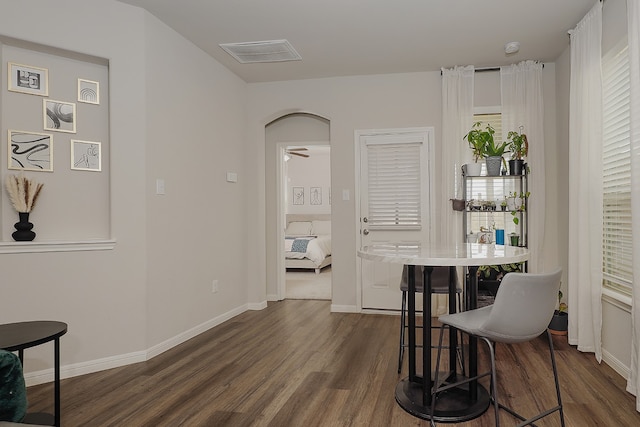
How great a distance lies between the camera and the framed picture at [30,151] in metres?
2.90

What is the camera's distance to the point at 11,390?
1.41 meters

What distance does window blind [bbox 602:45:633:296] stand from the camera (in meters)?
3.02

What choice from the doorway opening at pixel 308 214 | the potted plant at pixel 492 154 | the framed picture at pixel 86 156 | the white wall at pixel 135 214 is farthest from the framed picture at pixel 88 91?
the doorway opening at pixel 308 214

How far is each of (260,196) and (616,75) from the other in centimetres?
364

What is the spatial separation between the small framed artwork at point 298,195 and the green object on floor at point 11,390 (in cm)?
882

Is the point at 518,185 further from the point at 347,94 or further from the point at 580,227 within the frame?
the point at 347,94

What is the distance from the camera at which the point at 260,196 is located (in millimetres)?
5289

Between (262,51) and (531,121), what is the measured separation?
279 cm

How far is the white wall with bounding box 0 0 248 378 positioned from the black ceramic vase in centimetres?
11

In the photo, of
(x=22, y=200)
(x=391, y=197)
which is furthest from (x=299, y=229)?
(x=22, y=200)

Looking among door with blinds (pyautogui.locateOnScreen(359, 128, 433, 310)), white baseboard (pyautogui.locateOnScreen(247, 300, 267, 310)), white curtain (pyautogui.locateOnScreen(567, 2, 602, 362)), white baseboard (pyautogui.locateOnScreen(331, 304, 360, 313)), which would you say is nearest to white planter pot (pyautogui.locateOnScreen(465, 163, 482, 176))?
door with blinds (pyautogui.locateOnScreen(359, 128, 433, 310))

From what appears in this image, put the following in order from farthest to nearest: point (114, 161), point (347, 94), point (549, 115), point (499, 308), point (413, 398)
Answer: point (347, 94), point (549, 115), point (114, 161), point (413, 398), point (499, 308)

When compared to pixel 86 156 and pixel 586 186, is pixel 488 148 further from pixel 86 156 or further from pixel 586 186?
pixel 86 156

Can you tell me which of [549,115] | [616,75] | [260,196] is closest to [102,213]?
[260,196]
